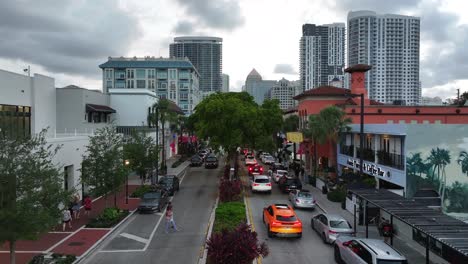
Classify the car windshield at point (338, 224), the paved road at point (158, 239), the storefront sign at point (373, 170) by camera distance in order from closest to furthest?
the paved road at point (158, 239), the car windshield at point (338, 224), the storefront sign at point (373, 170)

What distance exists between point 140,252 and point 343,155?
1275 inches

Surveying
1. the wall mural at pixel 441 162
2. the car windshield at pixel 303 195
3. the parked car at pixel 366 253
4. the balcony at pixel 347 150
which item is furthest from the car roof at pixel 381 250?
the balcony at pixel 347 150

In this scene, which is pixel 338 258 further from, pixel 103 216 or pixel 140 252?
pixel 103 216

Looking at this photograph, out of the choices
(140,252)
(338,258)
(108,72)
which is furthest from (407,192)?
(108,72)

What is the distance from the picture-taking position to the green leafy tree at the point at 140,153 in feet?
132

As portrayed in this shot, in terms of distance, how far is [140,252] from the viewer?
21.1 m

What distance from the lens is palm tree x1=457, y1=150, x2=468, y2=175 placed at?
31.8 metres

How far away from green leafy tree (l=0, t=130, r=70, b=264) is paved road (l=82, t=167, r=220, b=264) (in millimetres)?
4517

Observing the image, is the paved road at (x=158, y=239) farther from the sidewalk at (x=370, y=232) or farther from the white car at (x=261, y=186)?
the sidewalk at (x=370, y=232)

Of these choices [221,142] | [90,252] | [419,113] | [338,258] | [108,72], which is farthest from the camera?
[108,72]

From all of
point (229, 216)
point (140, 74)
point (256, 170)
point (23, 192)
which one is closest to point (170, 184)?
point (256, 170)

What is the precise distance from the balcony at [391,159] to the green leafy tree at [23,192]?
25445mm

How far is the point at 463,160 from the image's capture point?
1260 inches

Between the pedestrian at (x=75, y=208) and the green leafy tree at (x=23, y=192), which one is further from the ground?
the green leafy tree at (x=23, y=192)
